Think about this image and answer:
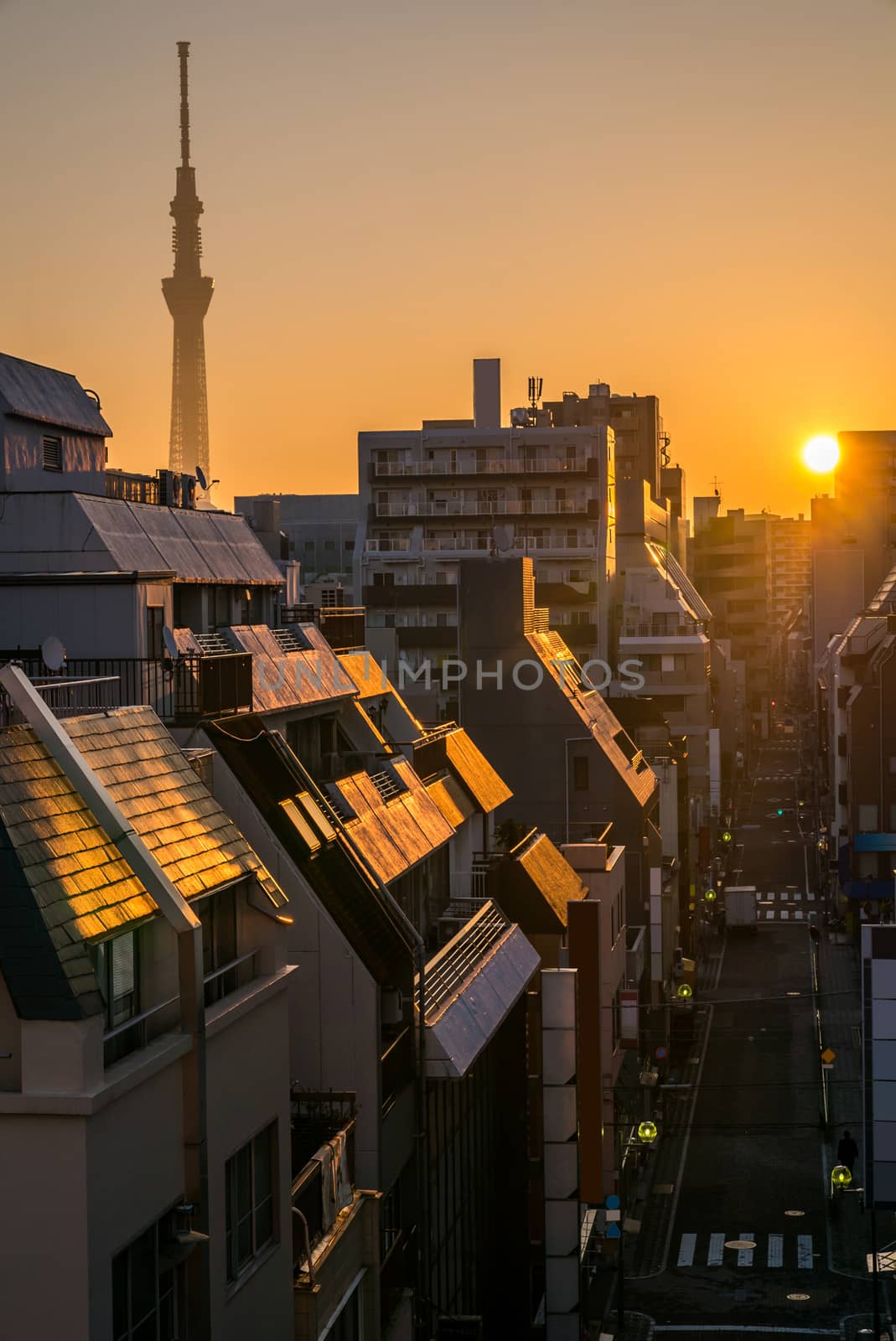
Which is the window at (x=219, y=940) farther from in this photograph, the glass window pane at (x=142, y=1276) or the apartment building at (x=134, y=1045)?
the glass window pane at (x=142, y=1276)

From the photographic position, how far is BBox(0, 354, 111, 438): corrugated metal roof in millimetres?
30047

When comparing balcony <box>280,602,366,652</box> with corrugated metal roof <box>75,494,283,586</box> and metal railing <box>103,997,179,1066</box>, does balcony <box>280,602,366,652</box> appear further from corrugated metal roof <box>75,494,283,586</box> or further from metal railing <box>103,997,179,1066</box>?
metal railing <box>103,997,179,1066</box>

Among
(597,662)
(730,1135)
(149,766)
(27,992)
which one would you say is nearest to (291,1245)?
(149,766)

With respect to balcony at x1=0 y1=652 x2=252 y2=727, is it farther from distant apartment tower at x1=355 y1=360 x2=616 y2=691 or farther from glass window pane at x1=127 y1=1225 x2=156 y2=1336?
distant apartment tower at x1=355 y1=360 x2=616 y2=691

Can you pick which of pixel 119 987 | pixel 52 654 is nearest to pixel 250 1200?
pixel 119 987

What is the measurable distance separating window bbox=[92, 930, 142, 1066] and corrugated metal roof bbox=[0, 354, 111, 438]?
19.0m

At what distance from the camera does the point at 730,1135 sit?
152ft

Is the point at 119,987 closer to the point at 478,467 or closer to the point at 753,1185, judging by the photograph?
the point at 753,1185

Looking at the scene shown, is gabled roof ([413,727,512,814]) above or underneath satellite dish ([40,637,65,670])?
underneath

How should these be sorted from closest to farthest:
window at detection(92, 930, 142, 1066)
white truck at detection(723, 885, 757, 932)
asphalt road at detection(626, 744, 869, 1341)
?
window at detection(92, 930, 142, 1066) → asphalt road at detection(626, 744, 869, 1341) → white truck at detection(723, 885, 757, 932)

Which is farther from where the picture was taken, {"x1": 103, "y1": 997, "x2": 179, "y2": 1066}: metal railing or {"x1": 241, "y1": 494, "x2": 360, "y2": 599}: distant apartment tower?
{"x1": 241, "y1": 494, "x2": 360, "y2": 599}: distant apartment tower

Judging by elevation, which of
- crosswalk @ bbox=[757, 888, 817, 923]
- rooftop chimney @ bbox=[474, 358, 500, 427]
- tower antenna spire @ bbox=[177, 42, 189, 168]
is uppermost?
tower antenna spire @ bbox=[177, 42, 189, 168]

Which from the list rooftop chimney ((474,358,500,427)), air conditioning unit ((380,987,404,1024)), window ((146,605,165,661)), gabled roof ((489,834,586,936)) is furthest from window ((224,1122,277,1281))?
rooftop chimney ((474,358,500,427))

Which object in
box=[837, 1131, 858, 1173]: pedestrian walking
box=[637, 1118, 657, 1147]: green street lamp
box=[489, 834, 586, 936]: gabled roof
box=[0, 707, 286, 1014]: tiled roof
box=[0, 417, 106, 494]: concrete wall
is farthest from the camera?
box=[637, 1118, 657, 1147]: green street lamp
